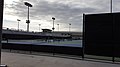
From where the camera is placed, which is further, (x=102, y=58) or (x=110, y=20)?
(x=102, y=58)

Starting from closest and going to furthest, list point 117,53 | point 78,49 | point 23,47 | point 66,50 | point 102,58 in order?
point 117,53 < point 102,58 < point 78,49 < point 66,50 < point 23,47

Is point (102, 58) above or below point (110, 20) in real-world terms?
below

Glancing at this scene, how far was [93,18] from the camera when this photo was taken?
10281mm

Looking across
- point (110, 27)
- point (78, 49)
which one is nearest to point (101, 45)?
point (110, 27)

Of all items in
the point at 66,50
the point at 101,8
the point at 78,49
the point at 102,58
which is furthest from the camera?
the point at 101,8

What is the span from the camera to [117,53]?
31.9 feet

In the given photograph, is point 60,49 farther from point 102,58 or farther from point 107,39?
point 107,39

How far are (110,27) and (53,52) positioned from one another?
520 cm

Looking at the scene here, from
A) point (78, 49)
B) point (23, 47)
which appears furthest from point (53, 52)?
point (23, 47)

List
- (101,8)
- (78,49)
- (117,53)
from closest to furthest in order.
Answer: (117,53) → (78,49) → (101,8)

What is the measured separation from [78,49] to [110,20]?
3.48 metres

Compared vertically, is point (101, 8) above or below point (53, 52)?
above

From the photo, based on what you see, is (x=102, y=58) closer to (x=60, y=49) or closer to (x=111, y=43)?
(x=111, y=43)

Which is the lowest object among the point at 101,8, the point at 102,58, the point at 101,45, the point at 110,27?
the point at 102,58
